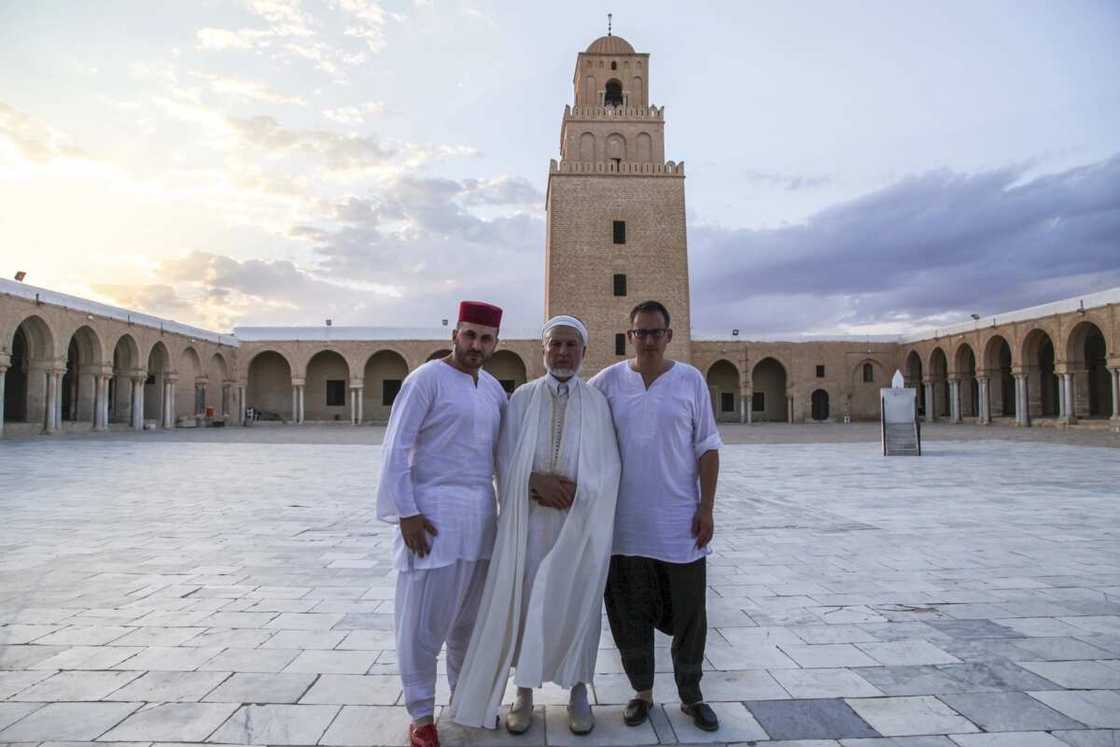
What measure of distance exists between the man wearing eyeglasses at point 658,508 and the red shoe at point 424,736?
2.16ft

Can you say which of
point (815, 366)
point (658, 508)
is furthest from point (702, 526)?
point (815, 366)

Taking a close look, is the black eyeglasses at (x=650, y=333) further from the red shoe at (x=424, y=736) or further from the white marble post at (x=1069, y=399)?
the white marble post at (x=1069, y=399)

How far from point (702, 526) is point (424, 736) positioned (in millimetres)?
1075

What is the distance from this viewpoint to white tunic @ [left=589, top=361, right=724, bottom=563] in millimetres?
2395

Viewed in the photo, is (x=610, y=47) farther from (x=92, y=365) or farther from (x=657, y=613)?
(x=657, y=613)

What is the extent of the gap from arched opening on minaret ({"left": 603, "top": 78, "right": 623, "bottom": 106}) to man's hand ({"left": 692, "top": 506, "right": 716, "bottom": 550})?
1042 inches

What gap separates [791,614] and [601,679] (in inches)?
46.3

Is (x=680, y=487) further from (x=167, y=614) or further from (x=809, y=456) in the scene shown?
(x=809, y=456)

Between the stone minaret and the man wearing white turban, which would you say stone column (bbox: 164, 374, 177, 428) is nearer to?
the stone minaret

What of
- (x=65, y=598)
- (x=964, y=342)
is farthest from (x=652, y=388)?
(x=964, y=342)

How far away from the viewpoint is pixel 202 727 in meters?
2.17

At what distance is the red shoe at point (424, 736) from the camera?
204cm

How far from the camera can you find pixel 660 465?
2.41 metres

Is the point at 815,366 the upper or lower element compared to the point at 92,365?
upper
